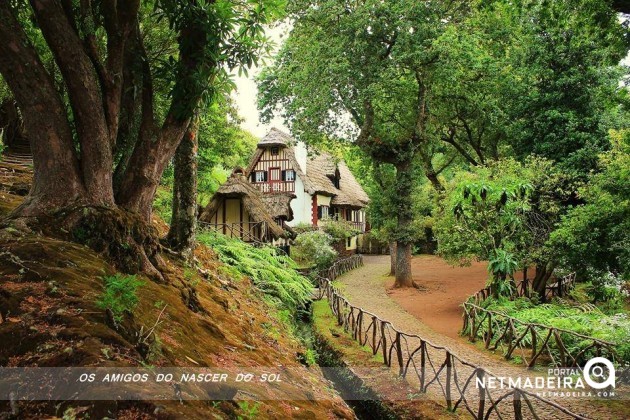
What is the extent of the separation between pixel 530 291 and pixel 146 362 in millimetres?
15628

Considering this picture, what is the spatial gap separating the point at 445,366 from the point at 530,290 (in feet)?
30.8

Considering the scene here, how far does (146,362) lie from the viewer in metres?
3.40

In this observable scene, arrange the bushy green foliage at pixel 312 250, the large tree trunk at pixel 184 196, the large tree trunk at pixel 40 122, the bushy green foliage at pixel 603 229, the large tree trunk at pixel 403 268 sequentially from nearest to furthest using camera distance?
the large tree trunk at pixel 40 122 < the large tree trunk at pixel 184 196 < the bushy green foliage at pixel 603 229 < the large tree trunk at pixel 403 268 < the bushy green foliage at pixel 312 250

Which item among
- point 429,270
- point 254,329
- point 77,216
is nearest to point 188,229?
point 254,329

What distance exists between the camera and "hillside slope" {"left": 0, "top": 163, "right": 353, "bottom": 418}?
9.51ft

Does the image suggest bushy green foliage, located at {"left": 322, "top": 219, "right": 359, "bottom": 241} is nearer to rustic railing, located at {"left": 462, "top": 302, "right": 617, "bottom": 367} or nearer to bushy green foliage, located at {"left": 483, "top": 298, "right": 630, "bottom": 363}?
bushy green foliage, located at {"left": 483, "top": 298, "right": 630, "bottom": 363}

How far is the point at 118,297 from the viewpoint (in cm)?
365

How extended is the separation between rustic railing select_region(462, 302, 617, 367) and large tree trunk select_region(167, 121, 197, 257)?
760cm

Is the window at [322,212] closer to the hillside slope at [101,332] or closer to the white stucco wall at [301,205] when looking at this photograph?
the white stucco wall at [301,205]

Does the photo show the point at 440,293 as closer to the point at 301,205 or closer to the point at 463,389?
the point at 463,389

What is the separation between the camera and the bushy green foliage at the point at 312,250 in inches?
993

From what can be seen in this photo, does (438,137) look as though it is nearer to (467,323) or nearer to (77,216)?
(467,323)

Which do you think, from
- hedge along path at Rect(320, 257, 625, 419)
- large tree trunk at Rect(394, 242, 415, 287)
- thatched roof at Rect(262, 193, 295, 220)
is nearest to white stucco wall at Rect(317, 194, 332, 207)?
thatched roof at Rect(262, 193, 295, 220)

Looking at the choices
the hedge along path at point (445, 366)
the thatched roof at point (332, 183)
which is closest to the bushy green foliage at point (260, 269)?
the hedge along path at point (445, 366)
